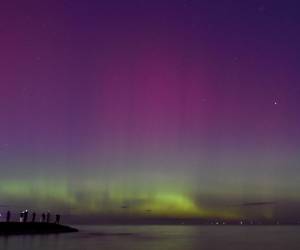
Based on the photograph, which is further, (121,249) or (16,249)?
(121,249)

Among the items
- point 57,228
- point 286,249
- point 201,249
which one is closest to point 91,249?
point 201,249

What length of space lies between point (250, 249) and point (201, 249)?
33.1ft

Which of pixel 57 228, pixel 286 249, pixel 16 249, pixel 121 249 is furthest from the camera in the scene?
pixel 57 228

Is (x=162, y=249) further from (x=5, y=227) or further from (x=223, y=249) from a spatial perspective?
(x=5, y=227)

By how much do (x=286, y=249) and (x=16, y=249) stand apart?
54729 millimetres

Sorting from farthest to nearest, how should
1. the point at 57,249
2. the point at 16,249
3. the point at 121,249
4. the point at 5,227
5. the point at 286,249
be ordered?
the point at 5,227, the point at 286,249, the point at 121,249, the point at 57,249, the point at 16,249

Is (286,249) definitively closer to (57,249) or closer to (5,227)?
(57,249)

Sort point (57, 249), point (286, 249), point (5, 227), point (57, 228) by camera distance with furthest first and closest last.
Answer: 1. point (57, 228)
2. point (5, 227)
3. point (286, 249)
4. point (57, 249)

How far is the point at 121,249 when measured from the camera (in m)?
86.1

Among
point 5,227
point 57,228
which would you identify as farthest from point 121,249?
point 57,228

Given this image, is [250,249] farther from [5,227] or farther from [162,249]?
[5,227]

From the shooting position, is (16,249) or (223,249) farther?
(223,249)

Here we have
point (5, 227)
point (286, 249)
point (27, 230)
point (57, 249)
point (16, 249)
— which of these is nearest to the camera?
point (16, 249)

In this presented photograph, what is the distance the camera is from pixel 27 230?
129 meters
